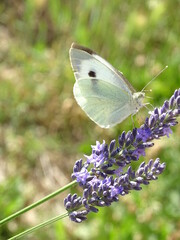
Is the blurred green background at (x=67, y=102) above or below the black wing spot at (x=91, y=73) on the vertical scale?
above

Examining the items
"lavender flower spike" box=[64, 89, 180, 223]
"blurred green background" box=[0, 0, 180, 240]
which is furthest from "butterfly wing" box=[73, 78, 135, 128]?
"blurred green background" box=[0, 0, 180, 240]

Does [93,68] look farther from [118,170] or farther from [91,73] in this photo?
[118,170]

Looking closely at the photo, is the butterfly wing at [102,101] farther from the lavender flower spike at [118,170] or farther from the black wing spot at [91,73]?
the lavender flower spike at [118,170]

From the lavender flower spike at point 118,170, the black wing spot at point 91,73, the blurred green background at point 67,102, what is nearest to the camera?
the lavender flower spike at point 118,170

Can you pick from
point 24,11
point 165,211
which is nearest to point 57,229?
point 165,211

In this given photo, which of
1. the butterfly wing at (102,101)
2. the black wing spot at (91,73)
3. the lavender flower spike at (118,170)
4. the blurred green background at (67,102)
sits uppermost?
the blurred green background at (67,102)

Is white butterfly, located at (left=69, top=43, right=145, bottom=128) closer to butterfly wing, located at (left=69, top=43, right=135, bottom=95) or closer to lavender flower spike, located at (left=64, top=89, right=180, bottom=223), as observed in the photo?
butterfly wing, located at (left=69, top=43, right=135, bottom=95)

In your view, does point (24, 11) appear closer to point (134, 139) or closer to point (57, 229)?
point (57, 229)

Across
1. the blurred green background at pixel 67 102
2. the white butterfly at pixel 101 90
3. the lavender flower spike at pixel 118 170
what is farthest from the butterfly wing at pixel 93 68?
the blurred green background at pixel 67 102
